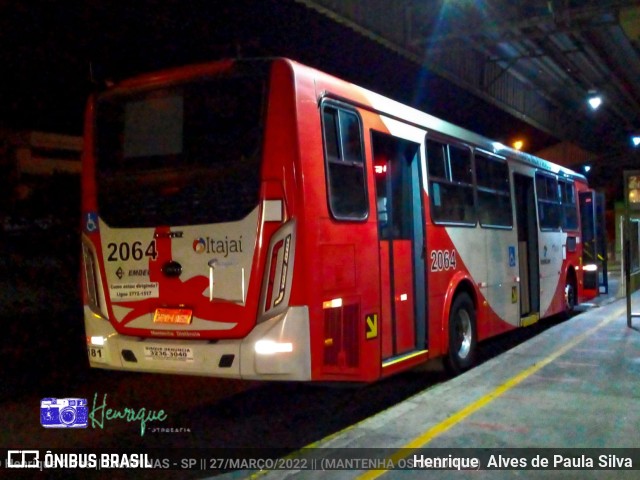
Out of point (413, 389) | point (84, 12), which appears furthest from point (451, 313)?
point (84, 12)

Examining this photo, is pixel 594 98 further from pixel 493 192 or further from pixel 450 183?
pixel 450 183

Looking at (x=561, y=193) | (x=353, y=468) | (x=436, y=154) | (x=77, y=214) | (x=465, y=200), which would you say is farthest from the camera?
(x=77, y=214)

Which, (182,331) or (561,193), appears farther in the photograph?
(561,193)

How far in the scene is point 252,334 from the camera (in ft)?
19.3

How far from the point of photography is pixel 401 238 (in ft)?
25.9

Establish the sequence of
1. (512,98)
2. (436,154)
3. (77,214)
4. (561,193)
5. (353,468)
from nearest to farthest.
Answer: (353,468) → (436,154) → (561,193) → (77,214) → (512,98)

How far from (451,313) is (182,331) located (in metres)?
3.90

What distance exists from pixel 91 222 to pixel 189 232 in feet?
4.00

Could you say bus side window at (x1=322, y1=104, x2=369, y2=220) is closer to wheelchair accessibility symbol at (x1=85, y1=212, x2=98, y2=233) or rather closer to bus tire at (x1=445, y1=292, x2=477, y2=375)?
wheelchair accessibility symbol at (x1=85, y1=212, x2=98, y2=233)

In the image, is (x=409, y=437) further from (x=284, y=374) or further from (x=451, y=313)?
(x=451, y=313)

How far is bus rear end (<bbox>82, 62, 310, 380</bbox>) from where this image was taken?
19.2ft

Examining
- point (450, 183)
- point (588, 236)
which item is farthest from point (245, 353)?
point (588, 236)

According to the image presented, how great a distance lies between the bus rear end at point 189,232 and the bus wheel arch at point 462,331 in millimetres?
3449

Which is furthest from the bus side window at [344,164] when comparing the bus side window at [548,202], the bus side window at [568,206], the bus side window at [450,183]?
the bus side window at [568,206]
